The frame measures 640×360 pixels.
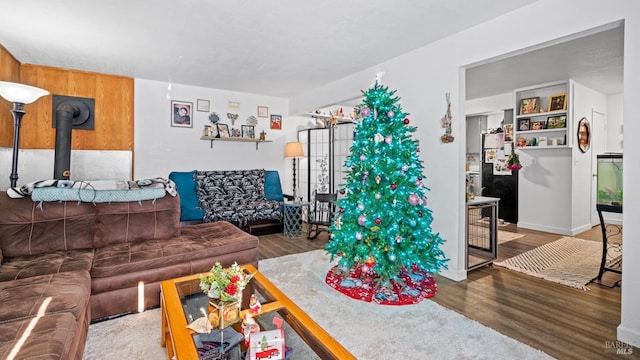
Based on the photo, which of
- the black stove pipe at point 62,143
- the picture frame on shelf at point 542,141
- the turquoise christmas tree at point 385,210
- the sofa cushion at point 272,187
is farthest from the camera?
the sofa cushion at point 272,187

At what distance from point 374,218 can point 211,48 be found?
2.68 meters

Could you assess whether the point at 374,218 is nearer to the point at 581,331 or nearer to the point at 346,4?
the point at 581,331

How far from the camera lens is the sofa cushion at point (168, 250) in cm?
232

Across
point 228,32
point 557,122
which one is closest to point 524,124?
point 557,122

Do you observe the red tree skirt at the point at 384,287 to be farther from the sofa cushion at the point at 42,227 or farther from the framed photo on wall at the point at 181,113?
the framed photo on wall at the point at 181,113

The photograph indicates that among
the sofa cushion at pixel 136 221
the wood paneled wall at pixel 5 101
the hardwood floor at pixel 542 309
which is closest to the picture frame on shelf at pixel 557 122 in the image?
the hardwood floor at pixel 542 309

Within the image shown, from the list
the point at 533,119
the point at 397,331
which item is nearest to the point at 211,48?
the point at 397,331

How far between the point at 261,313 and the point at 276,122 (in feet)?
15.9

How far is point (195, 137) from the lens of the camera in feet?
17.3

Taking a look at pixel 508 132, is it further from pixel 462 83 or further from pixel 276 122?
pixel 276 122

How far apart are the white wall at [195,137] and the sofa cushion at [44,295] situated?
321 cm

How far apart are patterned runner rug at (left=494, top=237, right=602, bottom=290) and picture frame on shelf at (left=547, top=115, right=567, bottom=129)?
6.14 feet

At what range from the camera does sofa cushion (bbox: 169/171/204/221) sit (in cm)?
449

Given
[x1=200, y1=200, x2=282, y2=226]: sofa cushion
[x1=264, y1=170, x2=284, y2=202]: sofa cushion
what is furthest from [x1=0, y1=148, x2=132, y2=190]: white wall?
[x1=264, y1=170, x2=284, y2=202]: sofa cushion
